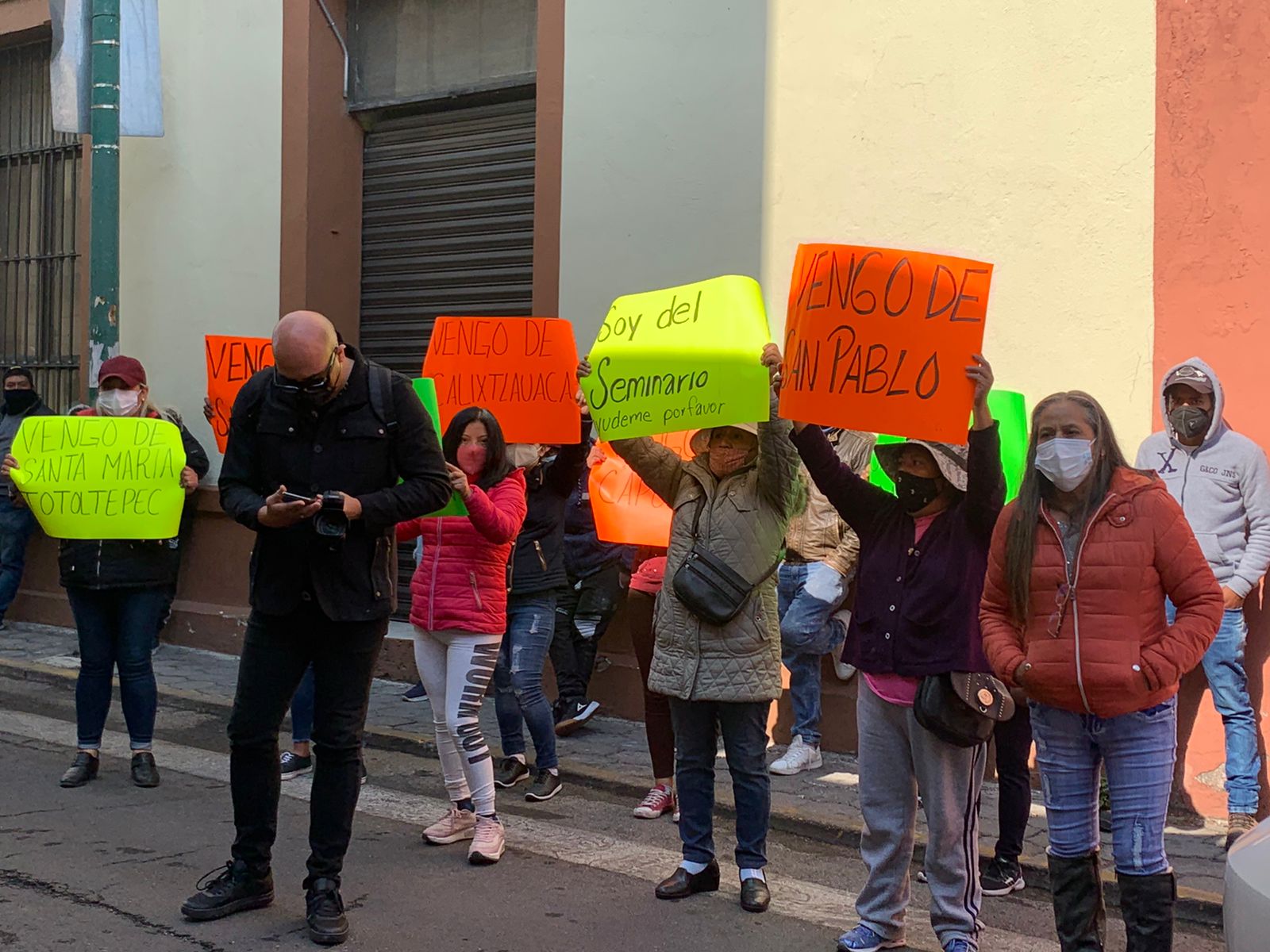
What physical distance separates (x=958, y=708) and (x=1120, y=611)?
56 cm

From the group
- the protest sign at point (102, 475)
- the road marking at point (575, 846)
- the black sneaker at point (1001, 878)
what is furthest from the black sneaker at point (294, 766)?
the black sneaker at point (1001, 878)

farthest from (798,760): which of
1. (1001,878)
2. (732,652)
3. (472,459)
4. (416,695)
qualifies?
(416,695)

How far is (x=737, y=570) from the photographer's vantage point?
520 cm

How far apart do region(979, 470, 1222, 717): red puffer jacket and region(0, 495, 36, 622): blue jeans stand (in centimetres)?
961

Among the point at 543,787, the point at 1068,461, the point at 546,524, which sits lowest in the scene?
the point at 543,787

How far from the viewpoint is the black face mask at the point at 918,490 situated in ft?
15.3

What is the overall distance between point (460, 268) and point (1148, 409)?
5302 millimetres

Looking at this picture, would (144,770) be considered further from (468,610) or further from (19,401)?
(19,401)

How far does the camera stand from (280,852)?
570 cm

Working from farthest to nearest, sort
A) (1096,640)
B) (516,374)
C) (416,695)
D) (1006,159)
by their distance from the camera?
(416,695) → (1006,159) → (516,374) → (1096,640)

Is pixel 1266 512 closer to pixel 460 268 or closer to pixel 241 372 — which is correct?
pixel 241 372

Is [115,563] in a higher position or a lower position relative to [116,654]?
higher

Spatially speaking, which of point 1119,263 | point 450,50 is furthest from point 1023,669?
point 450,50

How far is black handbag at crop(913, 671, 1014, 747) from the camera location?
14.4 ft
